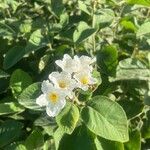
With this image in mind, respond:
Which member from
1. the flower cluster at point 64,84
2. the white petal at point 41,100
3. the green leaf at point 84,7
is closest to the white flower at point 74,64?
the flower cluster at point 64,84

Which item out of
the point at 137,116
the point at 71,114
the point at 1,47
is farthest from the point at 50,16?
the point at 71,114

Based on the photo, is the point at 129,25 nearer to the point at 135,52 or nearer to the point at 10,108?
the point at 135,52

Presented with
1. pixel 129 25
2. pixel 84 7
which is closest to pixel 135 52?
pixel 129 25

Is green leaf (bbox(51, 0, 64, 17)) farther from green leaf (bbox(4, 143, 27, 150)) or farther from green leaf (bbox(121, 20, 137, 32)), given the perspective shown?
green leaf (bbox(4, 143, 27, 150))

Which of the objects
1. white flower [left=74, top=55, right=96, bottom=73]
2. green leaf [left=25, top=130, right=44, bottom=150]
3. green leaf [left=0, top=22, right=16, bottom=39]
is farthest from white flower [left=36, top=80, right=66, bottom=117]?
green leaf [left=0, top=22, right=16, bottom=39]

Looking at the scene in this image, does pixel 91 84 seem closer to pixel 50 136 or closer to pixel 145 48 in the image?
pixel 50 136

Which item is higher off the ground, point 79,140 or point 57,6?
point 57,6
